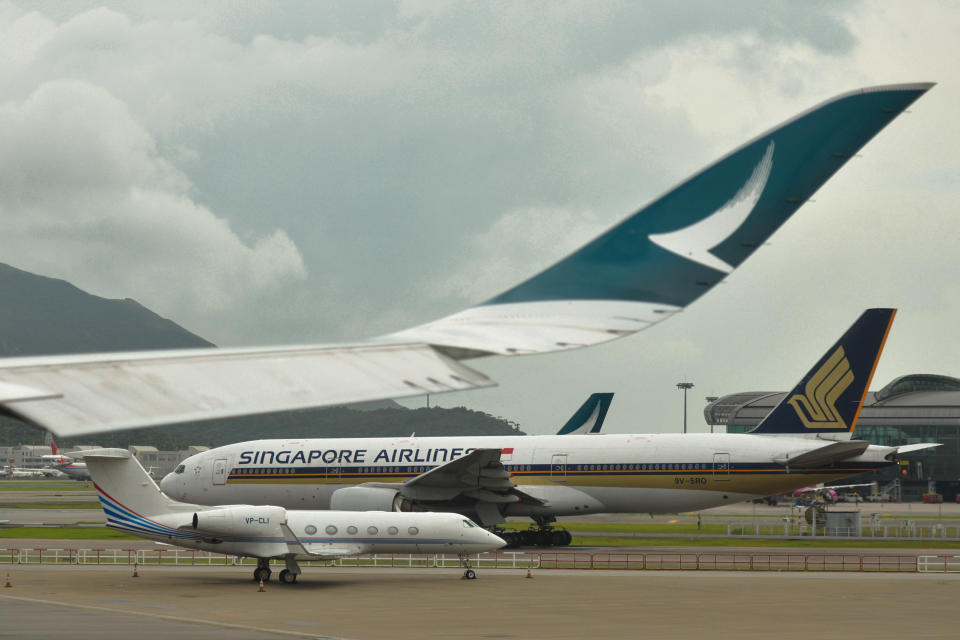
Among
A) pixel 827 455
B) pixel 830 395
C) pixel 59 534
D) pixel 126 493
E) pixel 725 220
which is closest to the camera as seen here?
pixel 725 220

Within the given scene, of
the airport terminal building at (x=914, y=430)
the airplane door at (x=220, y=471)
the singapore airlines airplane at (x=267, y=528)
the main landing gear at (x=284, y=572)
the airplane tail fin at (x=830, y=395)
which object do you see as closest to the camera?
the singapore airlines airplane at (x=267, y=528)

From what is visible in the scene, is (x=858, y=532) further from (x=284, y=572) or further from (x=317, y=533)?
(x=284, y=572)

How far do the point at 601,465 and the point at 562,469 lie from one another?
1.62 meters

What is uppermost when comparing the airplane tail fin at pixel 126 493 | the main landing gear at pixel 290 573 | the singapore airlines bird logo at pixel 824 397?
the singapore airlines bird logo at pixel 824 397

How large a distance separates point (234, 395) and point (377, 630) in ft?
78.1

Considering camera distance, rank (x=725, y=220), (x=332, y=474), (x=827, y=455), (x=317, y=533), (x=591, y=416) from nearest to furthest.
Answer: (x=725, y=220) < (x=317, y=533) < (x=827, y=455) < (x=332, y=474) < (x=591, y=416)

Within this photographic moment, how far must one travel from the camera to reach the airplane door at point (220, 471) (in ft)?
157

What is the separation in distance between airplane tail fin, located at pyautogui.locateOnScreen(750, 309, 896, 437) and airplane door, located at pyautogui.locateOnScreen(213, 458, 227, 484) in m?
22.6

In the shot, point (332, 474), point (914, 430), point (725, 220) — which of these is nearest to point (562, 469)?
point (332, 474)

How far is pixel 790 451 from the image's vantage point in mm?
41812

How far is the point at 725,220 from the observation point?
5.25m

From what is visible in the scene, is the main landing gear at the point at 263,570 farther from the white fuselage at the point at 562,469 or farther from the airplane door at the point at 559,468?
the airplane door at the point at 559,468

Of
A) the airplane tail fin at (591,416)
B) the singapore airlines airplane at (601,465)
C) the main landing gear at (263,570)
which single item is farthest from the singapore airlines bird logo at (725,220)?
the airplane tail fin at (591,416)

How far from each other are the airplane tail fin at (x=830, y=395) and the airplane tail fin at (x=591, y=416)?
60.1ft
